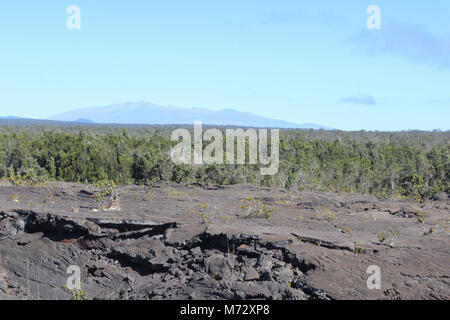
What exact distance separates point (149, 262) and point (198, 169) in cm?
1887

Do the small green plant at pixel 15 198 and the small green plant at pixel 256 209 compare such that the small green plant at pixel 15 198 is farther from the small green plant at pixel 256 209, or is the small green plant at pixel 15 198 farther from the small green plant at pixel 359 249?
the small green plant at pixel 359 249

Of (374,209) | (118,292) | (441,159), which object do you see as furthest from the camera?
(441,159)

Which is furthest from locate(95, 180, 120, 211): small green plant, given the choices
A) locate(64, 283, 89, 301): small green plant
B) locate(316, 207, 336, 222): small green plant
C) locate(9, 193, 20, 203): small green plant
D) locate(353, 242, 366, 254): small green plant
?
locate(353, 242, 366, 254): small green plant

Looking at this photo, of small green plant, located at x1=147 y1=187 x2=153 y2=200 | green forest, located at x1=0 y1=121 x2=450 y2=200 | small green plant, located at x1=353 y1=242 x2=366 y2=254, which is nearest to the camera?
small green plant, located at x1=353 y1=242 x2=366 y2=254

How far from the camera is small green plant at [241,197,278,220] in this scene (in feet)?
43.4

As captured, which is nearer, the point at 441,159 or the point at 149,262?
the point at 149,262

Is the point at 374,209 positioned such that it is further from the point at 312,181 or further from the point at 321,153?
the point at 321,153

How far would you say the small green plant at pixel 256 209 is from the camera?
13.2 meters

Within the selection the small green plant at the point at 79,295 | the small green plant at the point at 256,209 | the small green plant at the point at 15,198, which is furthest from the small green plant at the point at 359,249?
the small green plant at the point at 15,198

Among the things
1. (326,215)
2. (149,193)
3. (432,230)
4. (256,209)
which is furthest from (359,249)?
(149,193)

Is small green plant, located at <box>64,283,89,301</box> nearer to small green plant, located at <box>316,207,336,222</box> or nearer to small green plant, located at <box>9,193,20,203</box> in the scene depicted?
small green plant, located at <box>9,193,20,203</box>
